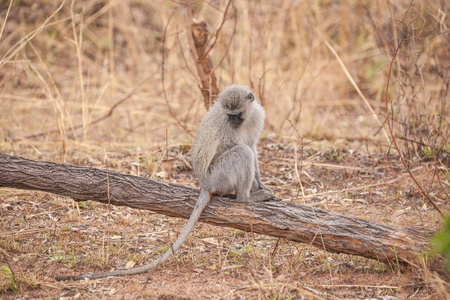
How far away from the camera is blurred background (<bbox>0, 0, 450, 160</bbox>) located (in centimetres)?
828

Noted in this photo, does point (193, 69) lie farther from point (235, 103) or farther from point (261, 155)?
point (235, 103)

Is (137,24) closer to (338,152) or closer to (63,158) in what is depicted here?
(63,158)


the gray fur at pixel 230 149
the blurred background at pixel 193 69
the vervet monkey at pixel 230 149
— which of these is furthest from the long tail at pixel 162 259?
the blurred background at pixel 193 69

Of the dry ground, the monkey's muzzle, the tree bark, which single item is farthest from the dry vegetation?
the monkey's muzzle

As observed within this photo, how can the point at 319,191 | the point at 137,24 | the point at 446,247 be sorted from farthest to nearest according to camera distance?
the point at 137,24 < the point at 319,191 < the point at 446,247

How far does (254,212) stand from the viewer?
14.2 feet

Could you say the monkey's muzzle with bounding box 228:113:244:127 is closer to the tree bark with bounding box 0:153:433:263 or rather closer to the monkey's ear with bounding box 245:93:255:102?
the monkey's ear with bounding box 245:93:255:102

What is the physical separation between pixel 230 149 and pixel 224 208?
0.69 metres

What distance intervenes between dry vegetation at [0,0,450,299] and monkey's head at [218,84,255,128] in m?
0.53

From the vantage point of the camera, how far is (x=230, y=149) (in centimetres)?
479

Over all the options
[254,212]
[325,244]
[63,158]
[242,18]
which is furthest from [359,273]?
[242,18]

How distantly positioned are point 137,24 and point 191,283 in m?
9.67

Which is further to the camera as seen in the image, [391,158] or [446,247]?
[391,158]

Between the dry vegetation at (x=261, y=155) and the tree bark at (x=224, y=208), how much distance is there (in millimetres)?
271
